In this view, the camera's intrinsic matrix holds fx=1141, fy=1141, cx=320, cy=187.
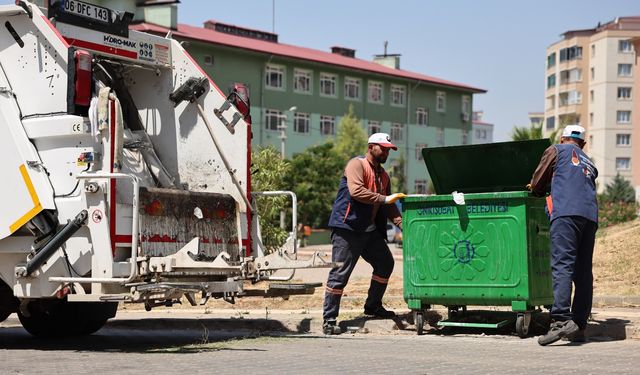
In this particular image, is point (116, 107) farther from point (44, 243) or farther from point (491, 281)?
point (491, 281)

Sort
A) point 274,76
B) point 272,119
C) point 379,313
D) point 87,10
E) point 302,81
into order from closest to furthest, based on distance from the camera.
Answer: point 87,10 < point 379,313 < point 272,119 < point 274,76 < point 302,81

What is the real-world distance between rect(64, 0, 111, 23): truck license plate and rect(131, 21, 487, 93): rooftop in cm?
4305

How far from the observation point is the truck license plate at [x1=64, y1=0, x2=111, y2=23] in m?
9.31

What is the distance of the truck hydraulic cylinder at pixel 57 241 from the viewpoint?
871 centimetres

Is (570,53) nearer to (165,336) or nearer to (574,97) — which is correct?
(574,97)

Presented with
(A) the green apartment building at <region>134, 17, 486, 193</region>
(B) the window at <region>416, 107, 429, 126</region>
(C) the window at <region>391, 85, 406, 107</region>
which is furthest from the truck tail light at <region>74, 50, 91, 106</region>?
(B) the window at <region>416, 107, 429, 126</region>

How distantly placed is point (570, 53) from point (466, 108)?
37609mm

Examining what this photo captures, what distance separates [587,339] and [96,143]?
4318mm

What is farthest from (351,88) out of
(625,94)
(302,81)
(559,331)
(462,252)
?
(559,331)

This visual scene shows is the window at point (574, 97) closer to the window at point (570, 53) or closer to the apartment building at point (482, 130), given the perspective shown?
the window at point (570, 53)

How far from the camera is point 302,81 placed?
64000 mm

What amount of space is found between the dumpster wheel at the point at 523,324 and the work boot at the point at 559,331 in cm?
53

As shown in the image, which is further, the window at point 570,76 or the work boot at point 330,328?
the window at point 570,76

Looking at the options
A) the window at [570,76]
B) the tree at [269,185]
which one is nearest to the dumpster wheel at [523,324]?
the tree at [269,185]
